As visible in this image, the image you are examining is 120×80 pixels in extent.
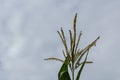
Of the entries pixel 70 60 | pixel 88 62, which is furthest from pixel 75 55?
pixel 88 62

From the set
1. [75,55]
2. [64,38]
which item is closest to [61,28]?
[64,38]

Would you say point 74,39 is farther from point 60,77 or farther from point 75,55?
point 60,77

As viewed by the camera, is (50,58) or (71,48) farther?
(50,58)

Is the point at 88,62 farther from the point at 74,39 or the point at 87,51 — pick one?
the point at 74,39

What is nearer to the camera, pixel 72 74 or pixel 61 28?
pixel 72 74

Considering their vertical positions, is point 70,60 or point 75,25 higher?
point 75,25

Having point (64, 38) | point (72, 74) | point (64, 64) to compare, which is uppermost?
point (64, 38)

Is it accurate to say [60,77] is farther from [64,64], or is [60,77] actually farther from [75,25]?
[75,25]

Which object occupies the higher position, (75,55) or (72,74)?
(75,55)
